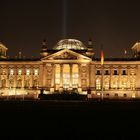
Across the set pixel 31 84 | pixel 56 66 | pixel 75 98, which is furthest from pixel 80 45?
pixel 75 98

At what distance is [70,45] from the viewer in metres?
131

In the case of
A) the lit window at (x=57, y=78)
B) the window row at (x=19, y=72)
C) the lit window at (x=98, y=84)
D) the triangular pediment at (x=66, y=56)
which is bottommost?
the lit window at (x=98, y=84)

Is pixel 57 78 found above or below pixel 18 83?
above

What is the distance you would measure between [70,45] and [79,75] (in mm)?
14220

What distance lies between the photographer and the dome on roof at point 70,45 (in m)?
130

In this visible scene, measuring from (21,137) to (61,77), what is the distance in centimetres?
10408

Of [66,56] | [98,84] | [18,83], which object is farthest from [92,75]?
[18,83]

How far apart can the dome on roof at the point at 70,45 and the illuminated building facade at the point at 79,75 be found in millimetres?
4801

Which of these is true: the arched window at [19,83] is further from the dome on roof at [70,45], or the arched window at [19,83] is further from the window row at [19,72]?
the dome on roof at [70,45]

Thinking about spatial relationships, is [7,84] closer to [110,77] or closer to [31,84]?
[31,84]

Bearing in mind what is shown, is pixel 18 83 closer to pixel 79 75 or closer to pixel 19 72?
pixel 19 72

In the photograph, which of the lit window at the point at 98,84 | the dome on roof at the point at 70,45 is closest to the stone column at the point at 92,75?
the lit window at the point at 98,84

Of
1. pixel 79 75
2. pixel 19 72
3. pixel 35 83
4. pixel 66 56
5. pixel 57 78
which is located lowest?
pixel 35 83

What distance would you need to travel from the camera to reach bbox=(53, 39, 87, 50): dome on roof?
130288 millimetres
